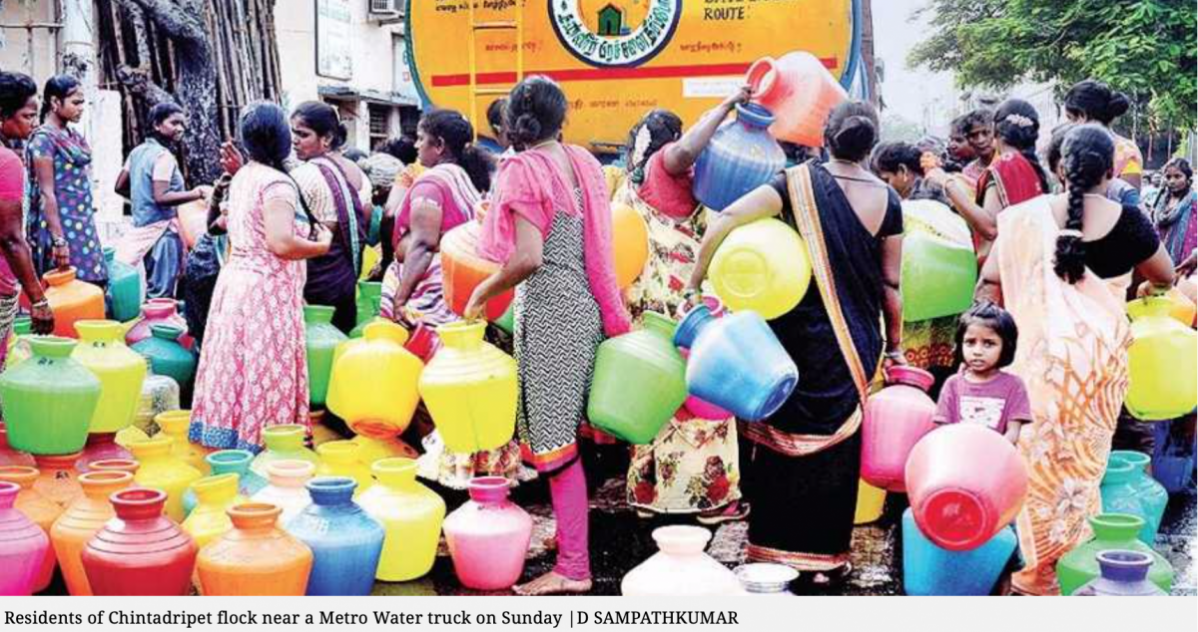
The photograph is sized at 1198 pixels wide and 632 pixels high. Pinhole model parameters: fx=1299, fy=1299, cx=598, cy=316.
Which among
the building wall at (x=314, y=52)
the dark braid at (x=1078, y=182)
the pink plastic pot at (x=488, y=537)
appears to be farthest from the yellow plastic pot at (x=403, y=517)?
the building wall at (x=314, y=52)

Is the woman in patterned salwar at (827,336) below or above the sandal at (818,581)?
above

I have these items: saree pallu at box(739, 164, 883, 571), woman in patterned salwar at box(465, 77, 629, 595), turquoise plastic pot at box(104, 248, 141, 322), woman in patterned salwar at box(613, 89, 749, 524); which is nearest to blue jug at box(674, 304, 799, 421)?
saree pallu at box(739, 164, 883, 571)

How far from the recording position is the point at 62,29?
7.90 meters

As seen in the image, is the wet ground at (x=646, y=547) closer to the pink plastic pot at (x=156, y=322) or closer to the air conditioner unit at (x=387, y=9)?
the pink plastic pot at (x=156, y=322)

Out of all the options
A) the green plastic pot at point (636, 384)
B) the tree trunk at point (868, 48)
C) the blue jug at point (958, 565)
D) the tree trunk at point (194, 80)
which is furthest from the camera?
the tree trunk at point (194, 80)

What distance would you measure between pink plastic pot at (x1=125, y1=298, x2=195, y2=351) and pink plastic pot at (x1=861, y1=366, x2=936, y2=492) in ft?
8.62

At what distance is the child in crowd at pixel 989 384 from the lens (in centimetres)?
335

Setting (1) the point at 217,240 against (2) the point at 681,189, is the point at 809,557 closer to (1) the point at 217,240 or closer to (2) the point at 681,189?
(2) the point at 681,189

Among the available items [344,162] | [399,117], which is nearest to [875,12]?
[344,162]

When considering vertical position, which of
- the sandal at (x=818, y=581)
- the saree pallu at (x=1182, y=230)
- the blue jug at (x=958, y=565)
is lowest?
the sandal at (x=818, y=581)

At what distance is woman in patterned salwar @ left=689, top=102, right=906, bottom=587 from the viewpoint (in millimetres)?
3543

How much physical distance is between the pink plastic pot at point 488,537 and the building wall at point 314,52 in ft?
9.02

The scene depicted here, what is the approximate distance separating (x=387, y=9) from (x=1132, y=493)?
13.7 feet

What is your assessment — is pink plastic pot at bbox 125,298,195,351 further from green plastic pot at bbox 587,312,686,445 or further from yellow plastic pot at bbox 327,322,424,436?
green plastic pot at bbox 587,312,686,445
